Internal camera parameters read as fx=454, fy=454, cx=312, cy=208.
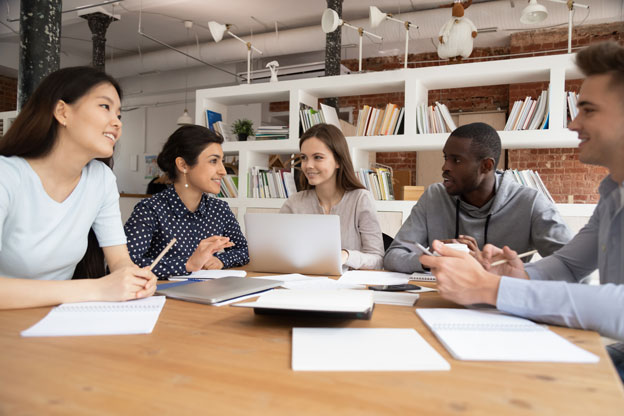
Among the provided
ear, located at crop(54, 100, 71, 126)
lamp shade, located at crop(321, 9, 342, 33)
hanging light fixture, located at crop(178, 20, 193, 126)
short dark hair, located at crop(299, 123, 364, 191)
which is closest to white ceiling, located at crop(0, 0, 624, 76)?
hanging light fixture, located at crop(178, 20, 193, 126)

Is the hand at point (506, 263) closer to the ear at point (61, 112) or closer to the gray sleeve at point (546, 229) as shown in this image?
the gray sleeve at point (546, 229)

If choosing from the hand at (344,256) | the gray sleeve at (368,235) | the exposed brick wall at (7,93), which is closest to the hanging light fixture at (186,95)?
the exposed brick wall at (7,93)

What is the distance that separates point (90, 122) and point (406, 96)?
277 cm

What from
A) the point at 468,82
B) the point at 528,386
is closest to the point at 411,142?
the point at 468,82

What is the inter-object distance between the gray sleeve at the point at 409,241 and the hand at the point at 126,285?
1.02 m

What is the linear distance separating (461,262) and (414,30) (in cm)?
597

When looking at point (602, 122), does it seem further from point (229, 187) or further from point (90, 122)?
point (229, 187)

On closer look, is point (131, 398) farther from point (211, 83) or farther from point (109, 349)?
point (211, 83)

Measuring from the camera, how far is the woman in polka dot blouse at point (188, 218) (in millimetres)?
1806

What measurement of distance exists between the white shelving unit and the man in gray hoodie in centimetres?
136

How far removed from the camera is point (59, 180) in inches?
56.7

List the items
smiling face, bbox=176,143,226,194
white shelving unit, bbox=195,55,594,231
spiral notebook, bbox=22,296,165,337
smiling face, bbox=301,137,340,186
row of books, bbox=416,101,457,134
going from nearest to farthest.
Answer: spiral notebook, bbox=22,296,165,337 < smiling face, bbox=176,143,226,194 < smiling face, bbox=301,137,340,186 < white shelving unit, bbox=195,55,594,231 < row of books, bbox=416,101,457,134

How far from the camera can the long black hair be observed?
1.38m

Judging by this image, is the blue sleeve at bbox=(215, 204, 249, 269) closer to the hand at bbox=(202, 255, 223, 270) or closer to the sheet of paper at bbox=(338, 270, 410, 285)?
the hand at bbox=(202, 255, 223, 270)
